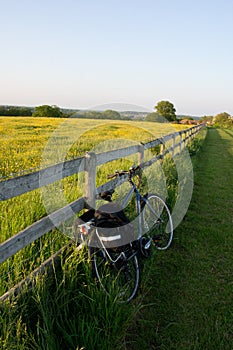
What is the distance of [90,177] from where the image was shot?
354cm

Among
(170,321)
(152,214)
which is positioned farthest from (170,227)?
(170,321)

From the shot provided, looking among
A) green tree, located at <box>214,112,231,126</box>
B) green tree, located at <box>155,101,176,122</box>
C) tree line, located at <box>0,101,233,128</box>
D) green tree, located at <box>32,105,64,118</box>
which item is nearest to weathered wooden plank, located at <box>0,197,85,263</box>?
tree line, located at <box>0,101,233,128</box>

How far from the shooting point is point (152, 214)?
4551 mm

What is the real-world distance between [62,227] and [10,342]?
1.38 m

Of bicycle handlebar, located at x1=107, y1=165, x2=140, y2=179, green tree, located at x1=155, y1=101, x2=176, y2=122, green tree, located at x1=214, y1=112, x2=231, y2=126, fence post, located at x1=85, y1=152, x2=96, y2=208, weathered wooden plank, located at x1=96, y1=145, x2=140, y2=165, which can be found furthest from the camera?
green tree, located at x1=214, y1=112, x2=231, y2=126

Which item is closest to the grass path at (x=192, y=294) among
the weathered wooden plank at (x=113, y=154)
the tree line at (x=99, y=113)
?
the weathered wooden plank at (x=113, y=154)

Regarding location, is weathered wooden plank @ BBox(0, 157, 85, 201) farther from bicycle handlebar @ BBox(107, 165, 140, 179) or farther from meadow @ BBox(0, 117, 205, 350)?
bicycle handlebar @ BBox(107, 165, 140, 179)

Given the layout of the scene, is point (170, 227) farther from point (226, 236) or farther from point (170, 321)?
point (170, 321)

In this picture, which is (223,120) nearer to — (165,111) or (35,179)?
(165,111)

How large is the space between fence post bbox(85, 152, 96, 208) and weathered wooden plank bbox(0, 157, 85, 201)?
81 mm

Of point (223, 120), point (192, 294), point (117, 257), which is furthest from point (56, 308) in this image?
point (223, 120)

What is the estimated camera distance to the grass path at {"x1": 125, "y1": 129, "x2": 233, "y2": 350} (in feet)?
9.39

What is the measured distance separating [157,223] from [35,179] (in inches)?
95.6

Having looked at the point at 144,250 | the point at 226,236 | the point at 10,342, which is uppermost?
the point at 10,342
